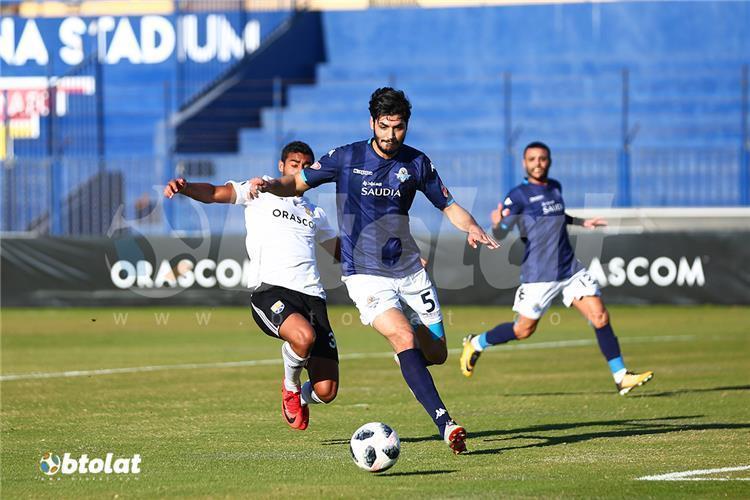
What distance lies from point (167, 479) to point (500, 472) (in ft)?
6.85

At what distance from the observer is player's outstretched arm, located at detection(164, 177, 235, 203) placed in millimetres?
8086

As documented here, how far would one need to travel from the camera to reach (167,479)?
762 centimetres

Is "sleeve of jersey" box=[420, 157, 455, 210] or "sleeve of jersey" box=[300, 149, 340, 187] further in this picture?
"sleeve of jersey" box=[420, 157, 455, 210]

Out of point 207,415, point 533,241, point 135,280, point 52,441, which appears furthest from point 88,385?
point 135,280

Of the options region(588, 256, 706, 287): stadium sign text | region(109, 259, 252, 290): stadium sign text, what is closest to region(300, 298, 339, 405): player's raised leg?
region(109, 259, 252, 290): stadium sign text

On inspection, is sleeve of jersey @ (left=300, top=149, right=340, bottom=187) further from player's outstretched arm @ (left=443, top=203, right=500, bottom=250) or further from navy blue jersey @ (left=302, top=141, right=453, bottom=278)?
player's outstretched arm @ (left=443, top=203, right=500, bottom=250)

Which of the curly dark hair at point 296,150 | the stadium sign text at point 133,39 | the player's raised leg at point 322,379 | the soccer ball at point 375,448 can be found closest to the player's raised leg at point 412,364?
the soccer ball at point 375,448

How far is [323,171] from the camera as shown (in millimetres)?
8891

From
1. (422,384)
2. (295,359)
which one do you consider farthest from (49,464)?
(422,384)

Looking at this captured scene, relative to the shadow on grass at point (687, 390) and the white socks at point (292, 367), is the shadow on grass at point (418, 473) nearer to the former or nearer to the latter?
the white socks at point (292, 367)

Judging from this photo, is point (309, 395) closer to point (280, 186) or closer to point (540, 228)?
point (280, 186)

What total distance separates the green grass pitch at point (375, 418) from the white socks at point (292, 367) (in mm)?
396

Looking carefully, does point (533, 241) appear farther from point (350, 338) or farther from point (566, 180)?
point (566, 180)

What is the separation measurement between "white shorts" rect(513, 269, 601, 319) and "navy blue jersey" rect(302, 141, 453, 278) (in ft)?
12.7
